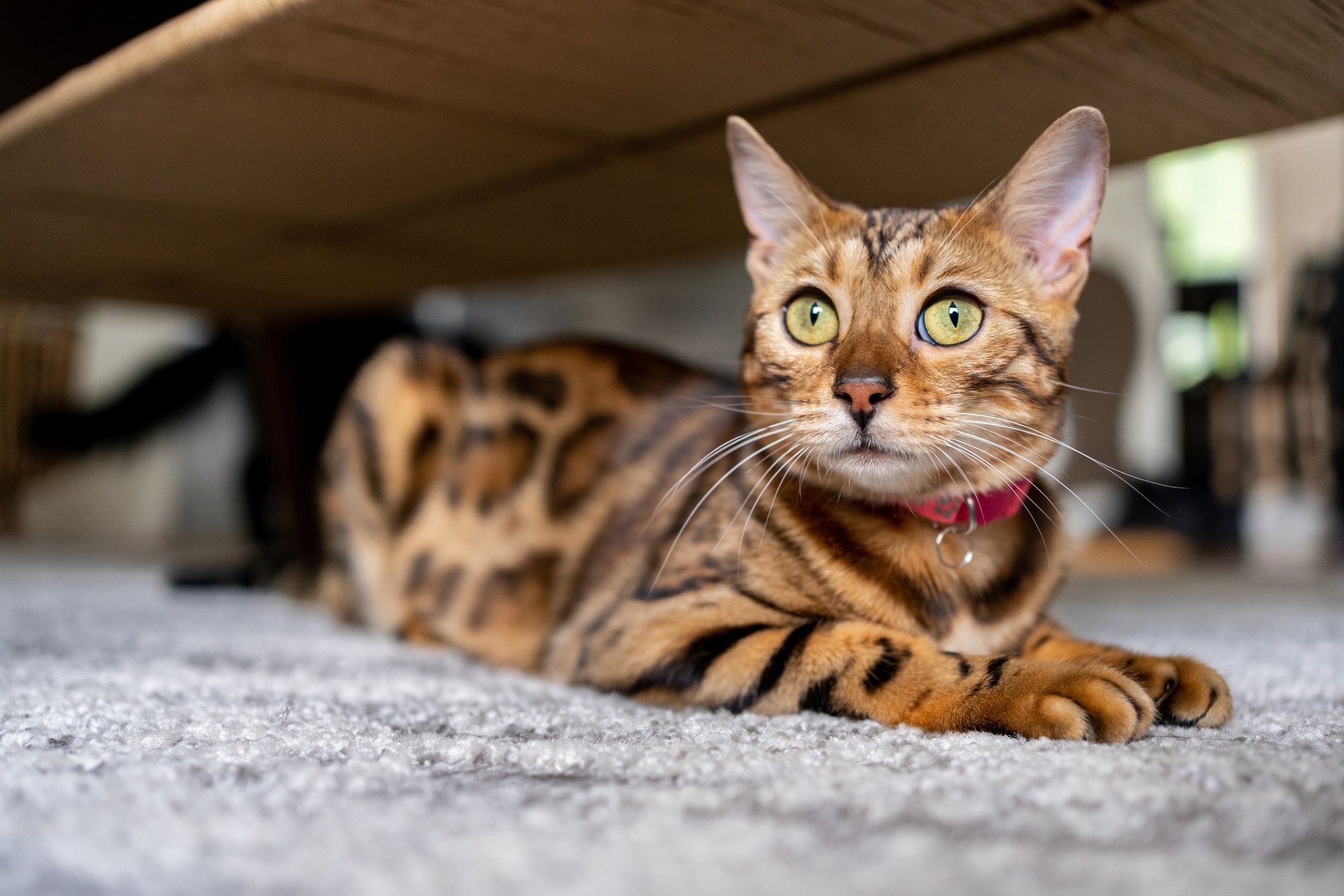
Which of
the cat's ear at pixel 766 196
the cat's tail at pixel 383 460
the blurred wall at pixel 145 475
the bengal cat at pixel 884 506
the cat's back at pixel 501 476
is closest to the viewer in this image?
the bengal cat at pixel 884 506

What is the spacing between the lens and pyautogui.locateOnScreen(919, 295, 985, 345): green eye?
0.91 m

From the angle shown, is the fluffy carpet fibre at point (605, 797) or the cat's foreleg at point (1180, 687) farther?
the cat's foreleg at point (1180, 687)

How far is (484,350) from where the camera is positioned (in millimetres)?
3502

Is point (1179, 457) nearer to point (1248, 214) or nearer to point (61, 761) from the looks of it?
point (1248, 214)

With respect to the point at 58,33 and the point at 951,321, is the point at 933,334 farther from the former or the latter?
the point at 58,33

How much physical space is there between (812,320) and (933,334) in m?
0.12

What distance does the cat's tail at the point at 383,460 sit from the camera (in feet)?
5.16

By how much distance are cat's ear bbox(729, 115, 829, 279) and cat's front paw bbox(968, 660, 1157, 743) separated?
53cm

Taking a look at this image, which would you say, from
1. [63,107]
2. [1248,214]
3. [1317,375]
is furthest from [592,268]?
[1248,214]

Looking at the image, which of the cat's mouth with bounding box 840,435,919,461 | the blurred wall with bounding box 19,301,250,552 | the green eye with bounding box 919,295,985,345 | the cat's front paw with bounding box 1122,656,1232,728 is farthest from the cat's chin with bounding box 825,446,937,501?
the blurred wall with bounding box 19,301,250,552

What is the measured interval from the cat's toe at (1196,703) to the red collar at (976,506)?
213 millimetres

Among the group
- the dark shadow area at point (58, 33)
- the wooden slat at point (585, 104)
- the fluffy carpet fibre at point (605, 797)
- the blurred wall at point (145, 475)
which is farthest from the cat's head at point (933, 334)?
the blurred wall at point (145, 475)

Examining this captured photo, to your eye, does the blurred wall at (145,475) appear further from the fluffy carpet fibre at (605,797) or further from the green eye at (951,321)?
the green eye at (951,321)

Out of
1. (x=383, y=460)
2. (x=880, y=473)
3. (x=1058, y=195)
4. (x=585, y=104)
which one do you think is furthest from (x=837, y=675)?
(x=383, y=460)
